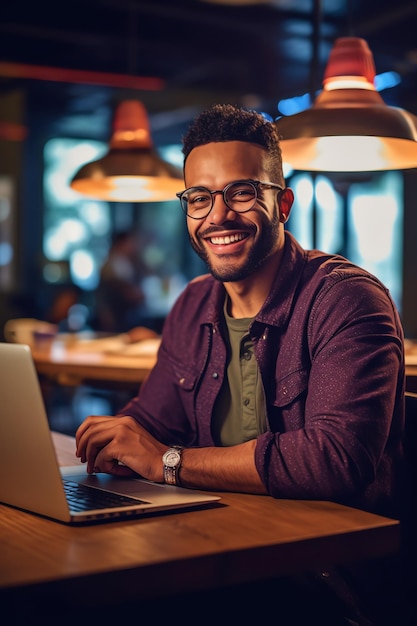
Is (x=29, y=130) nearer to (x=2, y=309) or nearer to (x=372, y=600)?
(x=2, y=309)

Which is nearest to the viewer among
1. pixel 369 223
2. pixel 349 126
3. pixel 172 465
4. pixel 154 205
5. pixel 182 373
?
pixel 172 465

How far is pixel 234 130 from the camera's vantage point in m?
2.09

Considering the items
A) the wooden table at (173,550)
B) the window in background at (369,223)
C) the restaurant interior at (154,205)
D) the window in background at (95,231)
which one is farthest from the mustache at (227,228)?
the window in background at (95,231)

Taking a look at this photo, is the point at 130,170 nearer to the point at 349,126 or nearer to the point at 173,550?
the point at 349,126

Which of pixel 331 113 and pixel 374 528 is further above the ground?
pixel 331 113

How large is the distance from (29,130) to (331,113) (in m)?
9.85

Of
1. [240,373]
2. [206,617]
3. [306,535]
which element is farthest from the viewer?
[240,373]

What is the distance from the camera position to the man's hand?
1743mm

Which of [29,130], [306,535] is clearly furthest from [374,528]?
[29,130]

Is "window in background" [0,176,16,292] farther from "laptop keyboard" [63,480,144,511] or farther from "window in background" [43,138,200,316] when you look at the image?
"laptop keyboard" [63,480,144,511]

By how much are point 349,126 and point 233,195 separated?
732 millimetres

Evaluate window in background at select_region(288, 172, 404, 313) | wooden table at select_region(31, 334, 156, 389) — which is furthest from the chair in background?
window in background at select_region(288, 172, 404, 313)

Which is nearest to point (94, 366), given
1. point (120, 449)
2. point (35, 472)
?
point (120, 449)

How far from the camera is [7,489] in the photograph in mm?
1562
